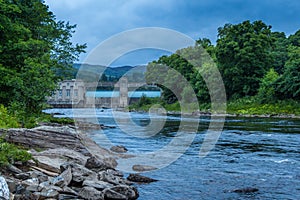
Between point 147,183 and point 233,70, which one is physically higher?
point 233,70

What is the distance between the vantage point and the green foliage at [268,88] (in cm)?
5662

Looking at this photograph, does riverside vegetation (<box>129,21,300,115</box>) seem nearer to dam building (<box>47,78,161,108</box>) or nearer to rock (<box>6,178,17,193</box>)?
dam building (<box>47,78,161,108</box>)

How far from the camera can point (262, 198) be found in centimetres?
1153

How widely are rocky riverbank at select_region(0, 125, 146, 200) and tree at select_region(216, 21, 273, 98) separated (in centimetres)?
5352

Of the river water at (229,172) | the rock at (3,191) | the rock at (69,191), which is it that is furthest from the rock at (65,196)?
the river water at (229,172)

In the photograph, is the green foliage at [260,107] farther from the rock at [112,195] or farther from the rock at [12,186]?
the rock at [12,186]

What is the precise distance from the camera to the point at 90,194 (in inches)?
411

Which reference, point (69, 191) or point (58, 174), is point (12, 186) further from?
point (58, 174)

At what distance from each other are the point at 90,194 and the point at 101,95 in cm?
13260

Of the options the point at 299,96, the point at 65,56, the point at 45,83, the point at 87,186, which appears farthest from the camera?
the point at 299,96

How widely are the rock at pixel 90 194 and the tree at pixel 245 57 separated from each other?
190 feet

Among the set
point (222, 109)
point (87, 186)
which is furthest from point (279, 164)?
point (222, 109)

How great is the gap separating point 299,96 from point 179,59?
41.2 m

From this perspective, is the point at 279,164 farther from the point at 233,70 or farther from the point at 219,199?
the point at 233,70
